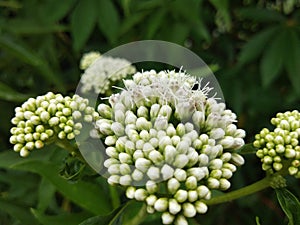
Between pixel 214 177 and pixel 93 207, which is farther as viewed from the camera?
pixel 93 207

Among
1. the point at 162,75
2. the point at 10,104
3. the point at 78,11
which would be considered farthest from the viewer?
the point at 10,104

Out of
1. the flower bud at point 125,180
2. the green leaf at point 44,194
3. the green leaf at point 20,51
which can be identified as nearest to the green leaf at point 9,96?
the green leaf at point 20,51

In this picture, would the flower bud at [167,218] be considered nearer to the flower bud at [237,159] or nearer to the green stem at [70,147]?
the flower bud at [237,159]

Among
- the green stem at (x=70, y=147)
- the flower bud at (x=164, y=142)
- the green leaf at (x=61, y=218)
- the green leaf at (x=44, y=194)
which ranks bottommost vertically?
the green leaf at (x=44, y=194)

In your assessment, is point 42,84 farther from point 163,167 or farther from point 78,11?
point 163,167

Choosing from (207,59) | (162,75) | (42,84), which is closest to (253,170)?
(207,59)

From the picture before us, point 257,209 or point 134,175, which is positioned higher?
point 134,175
